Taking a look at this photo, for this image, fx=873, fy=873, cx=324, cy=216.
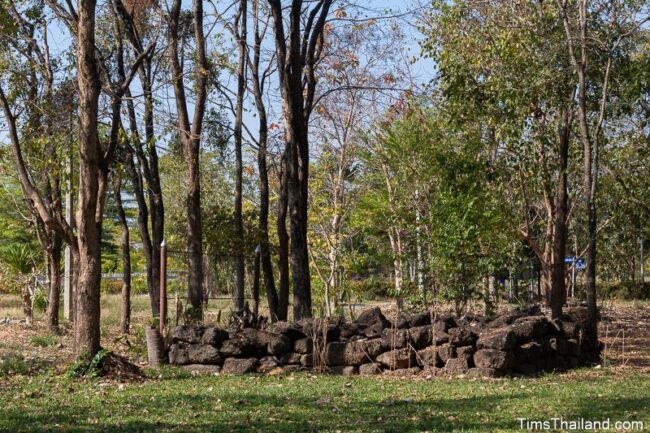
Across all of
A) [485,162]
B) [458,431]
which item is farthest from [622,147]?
[458,431]

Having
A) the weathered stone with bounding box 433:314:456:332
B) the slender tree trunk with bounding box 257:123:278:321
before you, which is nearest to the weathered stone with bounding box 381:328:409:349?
the weathered stone with bounding box 433:314:456:332

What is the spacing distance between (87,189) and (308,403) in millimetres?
4656

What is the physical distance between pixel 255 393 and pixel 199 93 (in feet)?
30.8

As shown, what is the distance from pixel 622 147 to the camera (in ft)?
73.5

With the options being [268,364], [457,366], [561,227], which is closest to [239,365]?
[268,364]

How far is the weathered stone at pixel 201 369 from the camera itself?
41.5 feet

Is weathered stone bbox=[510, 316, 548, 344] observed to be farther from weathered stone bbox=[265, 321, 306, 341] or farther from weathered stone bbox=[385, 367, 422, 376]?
weathered stone bbox=[265, 321, 306, 341]

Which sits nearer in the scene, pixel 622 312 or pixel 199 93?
pixel 199 93

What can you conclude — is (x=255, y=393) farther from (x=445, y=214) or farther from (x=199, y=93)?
(x=199, y=93)

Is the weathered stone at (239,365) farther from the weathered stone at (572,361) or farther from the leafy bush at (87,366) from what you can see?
the weathered stone at (572,361)

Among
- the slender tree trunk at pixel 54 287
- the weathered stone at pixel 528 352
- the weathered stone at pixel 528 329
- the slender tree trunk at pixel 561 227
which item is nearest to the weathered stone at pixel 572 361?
the weathered stone at pixel 528 329

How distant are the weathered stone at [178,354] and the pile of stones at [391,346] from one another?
0.6 inches

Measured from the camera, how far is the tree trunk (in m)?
11.9

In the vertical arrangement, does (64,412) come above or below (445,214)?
below
